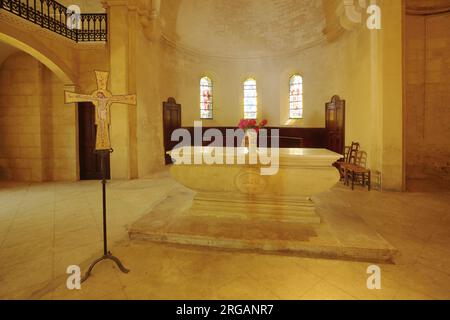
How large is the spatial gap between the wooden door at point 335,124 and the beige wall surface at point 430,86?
6.01ft

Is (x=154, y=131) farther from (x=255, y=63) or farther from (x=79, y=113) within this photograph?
(x=255, y=63)

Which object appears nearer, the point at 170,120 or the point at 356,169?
the point at 356,169

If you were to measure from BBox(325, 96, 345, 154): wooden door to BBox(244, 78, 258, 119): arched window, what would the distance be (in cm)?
361

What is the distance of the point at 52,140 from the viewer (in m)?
8.34

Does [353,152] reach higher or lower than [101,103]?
lower

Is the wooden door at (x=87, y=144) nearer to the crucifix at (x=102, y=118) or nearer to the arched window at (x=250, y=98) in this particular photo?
the crucifix at (x=102, y=118)

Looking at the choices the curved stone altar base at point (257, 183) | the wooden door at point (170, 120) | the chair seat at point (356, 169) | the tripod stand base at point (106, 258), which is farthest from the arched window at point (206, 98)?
the tripod stand base at point (106, 258)

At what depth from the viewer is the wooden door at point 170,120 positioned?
10531 millimetres

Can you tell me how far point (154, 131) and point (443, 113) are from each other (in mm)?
8791

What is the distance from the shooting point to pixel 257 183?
4145mm

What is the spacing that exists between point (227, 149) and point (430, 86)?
7158 millimetres

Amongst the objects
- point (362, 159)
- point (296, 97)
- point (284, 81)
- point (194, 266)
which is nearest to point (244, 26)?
point (284, 81)

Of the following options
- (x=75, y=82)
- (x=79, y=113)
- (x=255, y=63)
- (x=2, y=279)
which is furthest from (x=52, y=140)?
(x=255, y=63)

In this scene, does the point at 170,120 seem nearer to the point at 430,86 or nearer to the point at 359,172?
the point at 359,172
